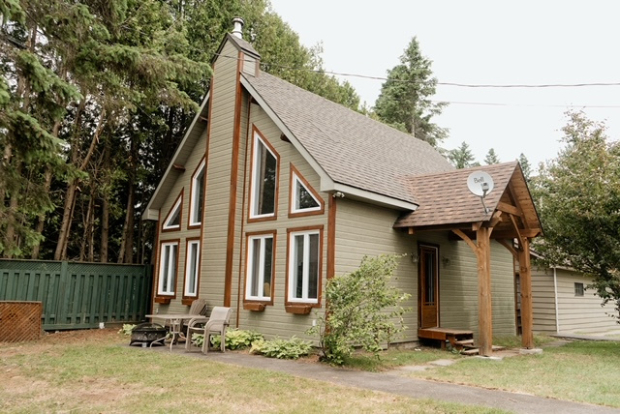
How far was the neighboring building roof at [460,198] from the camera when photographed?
995 centimetres

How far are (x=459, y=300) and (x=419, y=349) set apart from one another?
248 centimetres

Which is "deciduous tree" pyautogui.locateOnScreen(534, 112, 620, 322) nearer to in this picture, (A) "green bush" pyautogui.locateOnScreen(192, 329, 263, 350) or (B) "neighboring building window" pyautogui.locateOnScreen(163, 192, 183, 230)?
(A) "green bush" pyautogui.locateOnScreen(192, 329, 263, 350)

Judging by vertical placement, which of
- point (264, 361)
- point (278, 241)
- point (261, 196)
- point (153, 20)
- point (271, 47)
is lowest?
point (264, 361)

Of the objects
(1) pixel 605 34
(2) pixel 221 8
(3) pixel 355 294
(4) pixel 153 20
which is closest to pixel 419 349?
(3) pixel 355 294

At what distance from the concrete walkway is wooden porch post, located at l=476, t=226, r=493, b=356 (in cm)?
277

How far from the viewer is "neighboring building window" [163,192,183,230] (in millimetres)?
13664

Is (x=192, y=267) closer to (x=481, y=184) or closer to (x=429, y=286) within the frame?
(x=429, y=286)

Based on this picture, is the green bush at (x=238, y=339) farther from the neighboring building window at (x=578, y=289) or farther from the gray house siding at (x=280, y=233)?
the neighboring building window at (x=578, y=289)

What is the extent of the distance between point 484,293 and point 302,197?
4068 millimetres

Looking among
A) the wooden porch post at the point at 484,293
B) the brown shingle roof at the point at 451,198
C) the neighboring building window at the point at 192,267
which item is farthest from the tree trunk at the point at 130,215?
the wooden porch post at the point at 484,293

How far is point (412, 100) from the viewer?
113 ft

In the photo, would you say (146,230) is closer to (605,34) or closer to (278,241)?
(278,241)

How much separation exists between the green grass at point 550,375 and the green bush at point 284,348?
2271 millimetres

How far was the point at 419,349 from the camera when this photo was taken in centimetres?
1085
